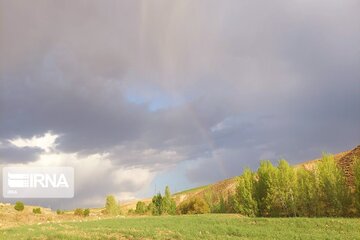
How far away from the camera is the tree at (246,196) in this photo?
58.6 meters

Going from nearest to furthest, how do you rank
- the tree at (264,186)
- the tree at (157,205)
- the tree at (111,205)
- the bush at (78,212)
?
1. the tree at (264,186)
2. the tree at (157,205)
3. the bush at (78,212)
4. the tree at (111,205)

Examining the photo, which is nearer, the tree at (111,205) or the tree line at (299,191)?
the tree line at (299,191)

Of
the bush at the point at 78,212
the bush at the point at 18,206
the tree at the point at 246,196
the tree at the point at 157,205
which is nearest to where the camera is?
the tree at the point at 246,196

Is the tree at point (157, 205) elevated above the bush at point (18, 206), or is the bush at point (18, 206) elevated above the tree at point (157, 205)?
the bush at point (18, 206)

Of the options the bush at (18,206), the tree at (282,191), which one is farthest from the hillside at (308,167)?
the bush at (18,206)

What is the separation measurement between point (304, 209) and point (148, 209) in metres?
47.2

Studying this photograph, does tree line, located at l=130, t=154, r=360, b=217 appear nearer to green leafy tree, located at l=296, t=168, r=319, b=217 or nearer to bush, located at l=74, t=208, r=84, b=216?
green leafy tree, located at l=296, t=168, r=319, b=217

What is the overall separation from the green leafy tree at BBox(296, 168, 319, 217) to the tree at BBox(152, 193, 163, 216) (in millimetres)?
38208

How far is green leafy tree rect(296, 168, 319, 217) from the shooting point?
50.8m

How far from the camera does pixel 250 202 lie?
5884cm

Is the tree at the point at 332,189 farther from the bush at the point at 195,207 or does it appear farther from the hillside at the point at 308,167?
the bush at the point at 195,207

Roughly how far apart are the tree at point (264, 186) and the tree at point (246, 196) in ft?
2.70

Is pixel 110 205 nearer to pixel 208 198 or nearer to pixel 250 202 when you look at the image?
pixel 208 198

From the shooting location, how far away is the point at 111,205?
93.1 metres
